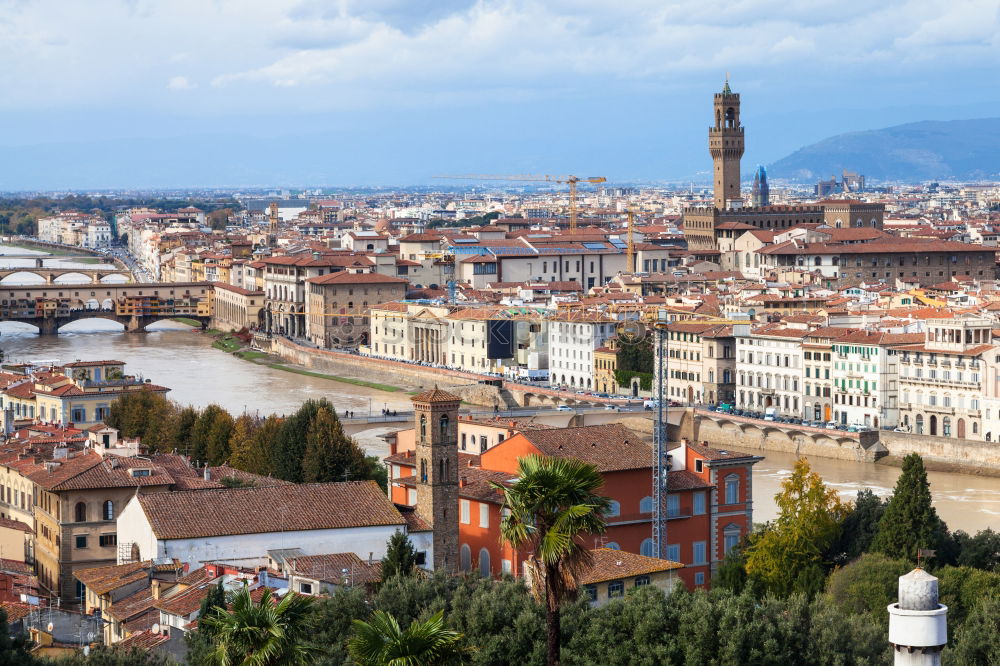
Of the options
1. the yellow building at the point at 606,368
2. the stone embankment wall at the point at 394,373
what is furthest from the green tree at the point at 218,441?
the yellow building at the point at 606,368

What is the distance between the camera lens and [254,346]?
167 ft

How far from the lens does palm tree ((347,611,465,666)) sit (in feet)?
25.2

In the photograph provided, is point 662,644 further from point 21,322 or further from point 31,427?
point 21,322

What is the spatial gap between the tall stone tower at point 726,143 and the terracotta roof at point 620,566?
2101 inches

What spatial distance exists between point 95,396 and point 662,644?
54.7 ft

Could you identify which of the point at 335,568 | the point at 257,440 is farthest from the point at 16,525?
the point at 335,568

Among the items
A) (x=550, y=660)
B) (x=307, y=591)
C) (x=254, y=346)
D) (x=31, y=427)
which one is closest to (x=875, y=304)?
(x=254, y=346)

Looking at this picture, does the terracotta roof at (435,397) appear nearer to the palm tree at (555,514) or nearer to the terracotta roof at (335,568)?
the terracotta roof at (335,568)

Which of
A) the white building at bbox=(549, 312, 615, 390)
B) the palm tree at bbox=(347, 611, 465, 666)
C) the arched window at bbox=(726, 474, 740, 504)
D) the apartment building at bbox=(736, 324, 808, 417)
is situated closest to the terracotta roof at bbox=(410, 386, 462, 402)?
the arched window at bbox=(726, 474, 740, 504)

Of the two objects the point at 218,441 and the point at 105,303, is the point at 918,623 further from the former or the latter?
the point at 105,303

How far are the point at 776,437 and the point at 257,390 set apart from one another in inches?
444

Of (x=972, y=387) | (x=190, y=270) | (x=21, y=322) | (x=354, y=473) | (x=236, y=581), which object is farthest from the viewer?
(x=190, y=270)

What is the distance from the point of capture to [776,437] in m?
31.0

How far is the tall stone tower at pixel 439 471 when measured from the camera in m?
15.0
